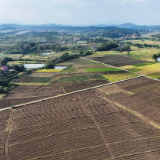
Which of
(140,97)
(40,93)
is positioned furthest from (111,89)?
(40,93)

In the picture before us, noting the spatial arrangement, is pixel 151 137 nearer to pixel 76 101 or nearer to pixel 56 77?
pixel 76 101

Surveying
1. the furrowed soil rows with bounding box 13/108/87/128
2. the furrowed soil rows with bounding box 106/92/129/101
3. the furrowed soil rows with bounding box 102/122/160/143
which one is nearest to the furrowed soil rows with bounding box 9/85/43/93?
the furrowed soil rows with bounding box 13/108/87/128

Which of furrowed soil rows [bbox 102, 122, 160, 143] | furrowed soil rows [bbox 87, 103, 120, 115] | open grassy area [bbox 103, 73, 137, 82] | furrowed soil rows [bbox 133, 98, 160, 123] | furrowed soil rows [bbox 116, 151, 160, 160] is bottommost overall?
furrowed soil rows [bbox 116, 151, 160, 160]

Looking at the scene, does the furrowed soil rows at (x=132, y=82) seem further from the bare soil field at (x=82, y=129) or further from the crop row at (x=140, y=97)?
the bare soil field at (x=82, y=129)

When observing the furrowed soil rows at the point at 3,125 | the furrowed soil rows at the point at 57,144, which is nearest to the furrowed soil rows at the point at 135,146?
the furrowed soil rows at the point at 57,144

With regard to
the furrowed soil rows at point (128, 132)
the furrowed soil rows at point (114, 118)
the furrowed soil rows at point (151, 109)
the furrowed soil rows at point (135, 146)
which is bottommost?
the furrowed soil rows at point (135, 146)

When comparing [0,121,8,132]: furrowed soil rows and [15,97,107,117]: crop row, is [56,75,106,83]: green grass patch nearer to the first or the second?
[15,97,107,117]: crop row

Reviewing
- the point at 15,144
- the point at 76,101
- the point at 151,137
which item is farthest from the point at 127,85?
the point at 15,144
